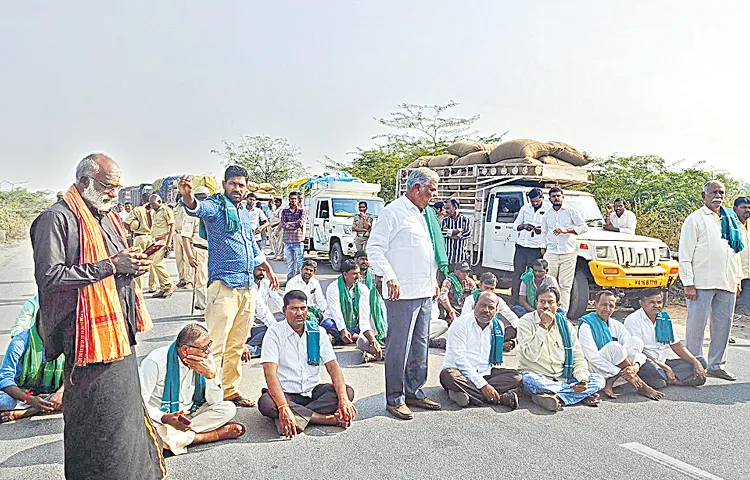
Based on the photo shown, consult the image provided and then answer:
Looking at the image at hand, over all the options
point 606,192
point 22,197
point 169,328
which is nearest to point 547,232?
point 169,328

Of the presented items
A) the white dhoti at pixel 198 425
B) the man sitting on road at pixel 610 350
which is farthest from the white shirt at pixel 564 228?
the white dhoti at pixel 198 425

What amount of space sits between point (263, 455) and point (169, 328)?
15.3 feet

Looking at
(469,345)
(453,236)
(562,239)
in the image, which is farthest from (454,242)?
(469,345)

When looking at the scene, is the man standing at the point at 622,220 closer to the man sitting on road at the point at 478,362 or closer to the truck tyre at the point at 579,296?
the truck tyre at the point at 579,296

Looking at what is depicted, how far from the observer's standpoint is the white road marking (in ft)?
14.0

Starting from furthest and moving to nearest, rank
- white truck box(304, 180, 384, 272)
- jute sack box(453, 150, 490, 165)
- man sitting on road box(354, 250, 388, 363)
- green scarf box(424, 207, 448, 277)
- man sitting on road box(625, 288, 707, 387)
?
white truck box(304, 180, 384, 272) < jute sack box(453, 150, 490, 165) < man sitting on road box(354, 250, 388, 363) < man sitting on road box(625, 288, 707, 387) < green scarf box(424, 207, 448, 277)

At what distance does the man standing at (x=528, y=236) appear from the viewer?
389 inches

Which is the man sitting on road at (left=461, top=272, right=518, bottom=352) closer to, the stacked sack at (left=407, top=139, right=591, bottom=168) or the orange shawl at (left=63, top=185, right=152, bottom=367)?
the orange shawl at (left=63, top=185, right=152, bottom=367)

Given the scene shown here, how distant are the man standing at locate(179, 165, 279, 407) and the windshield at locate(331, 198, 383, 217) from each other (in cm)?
1032

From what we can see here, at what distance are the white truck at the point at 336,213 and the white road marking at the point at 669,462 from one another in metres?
9.99

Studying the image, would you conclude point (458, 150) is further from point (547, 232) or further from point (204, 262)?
point (204, 262)

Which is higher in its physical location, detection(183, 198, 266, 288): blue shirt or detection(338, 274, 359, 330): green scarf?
detection(183, 198, 266, 288): blue shirt

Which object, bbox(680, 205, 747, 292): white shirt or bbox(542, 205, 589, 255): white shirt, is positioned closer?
bbox(680, 205, 747, 292): white shirt

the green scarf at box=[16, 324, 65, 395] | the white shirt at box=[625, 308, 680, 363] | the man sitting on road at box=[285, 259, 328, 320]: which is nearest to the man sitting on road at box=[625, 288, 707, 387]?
the white shirt at box=[625, 308, 680, 363]
